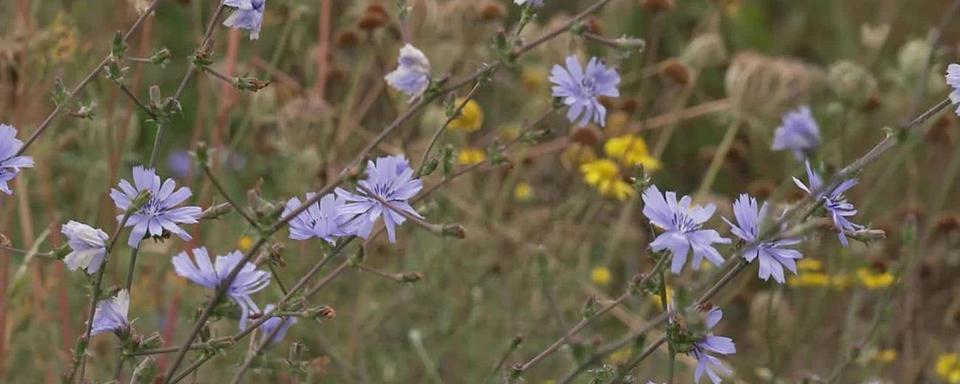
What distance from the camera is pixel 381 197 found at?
36.2 inches

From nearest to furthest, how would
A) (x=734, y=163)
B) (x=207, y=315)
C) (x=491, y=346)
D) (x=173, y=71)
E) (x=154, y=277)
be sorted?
(x=207, y=315), (x=154, y=277), (x=491, y=346), (x=734, y=163), (x=173, y=71)

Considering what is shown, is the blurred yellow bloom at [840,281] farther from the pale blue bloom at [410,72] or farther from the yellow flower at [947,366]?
the pale blue bloom at [410,72]

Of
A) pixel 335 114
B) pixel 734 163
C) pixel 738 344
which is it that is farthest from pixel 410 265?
pixel 738 344

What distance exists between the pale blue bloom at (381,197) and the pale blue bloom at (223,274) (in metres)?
0.08

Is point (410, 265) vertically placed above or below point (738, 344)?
below

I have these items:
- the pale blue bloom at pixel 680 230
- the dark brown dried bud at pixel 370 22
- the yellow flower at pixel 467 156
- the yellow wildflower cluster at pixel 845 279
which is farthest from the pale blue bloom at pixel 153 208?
the yellow wildflower cluster at pixel 845 279

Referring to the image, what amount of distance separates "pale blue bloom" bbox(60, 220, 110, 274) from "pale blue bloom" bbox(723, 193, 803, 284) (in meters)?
0.45

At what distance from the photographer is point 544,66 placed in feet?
7.63

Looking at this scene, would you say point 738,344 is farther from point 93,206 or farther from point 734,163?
point 93,206

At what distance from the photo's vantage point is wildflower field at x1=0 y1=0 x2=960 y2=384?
0.92m

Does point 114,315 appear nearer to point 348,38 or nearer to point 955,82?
point 955,82

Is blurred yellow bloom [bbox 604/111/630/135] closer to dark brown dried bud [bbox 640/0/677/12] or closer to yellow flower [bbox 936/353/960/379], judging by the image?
dark brown dried bud [bbox 640/0/677/12]

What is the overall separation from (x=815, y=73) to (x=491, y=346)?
0.77 meters

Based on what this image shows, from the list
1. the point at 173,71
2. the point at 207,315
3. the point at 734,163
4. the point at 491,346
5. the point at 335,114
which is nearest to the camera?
the point at 207,315
